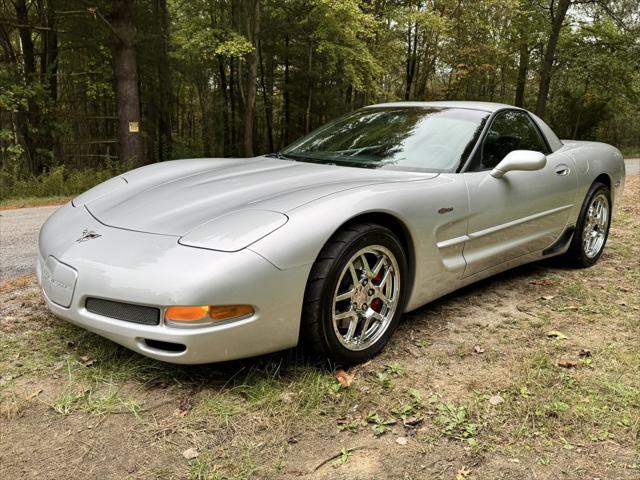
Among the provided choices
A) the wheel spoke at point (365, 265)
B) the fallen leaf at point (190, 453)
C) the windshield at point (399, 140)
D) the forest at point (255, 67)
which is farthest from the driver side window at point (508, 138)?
the forest at point (255, 67)

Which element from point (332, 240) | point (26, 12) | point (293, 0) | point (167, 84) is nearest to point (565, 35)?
point (293, 0)

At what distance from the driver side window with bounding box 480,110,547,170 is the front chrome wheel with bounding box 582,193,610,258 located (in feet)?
2.63

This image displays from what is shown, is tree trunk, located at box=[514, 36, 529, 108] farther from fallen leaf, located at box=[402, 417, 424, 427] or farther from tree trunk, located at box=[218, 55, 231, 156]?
fallen leaf, located at box=[402, 417, 424, 427]

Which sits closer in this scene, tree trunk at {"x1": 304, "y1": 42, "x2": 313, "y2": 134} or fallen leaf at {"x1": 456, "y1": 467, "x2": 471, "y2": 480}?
fallen leaf at {"x1": 456, "y1": 467, "x2": 471, "y2": 480}

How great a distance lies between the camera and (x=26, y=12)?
14156 mm

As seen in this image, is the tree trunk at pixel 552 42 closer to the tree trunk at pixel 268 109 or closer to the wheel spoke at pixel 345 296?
the tree trunk at pixel 268 109

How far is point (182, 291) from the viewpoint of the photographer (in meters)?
2.00

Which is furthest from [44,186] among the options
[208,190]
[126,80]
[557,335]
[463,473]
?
[463,473]

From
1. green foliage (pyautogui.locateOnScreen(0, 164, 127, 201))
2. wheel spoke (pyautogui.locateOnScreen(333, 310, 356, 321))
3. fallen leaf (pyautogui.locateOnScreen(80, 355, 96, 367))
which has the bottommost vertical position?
green foliage (pyautogui.locateOnScreen(0, 164, 127, 201))

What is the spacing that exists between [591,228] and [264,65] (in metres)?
23.1

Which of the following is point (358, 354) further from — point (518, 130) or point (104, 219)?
point (518, 130)

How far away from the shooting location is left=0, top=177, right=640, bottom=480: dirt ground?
180cm

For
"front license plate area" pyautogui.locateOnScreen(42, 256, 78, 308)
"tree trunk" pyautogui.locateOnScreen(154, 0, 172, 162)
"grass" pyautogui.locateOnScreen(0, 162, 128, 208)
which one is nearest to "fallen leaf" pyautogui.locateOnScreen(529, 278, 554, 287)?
"front license plate area" pyautogui.locateOnScreen(42, 256, 78, 308)

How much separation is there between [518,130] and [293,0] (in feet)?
57.5
